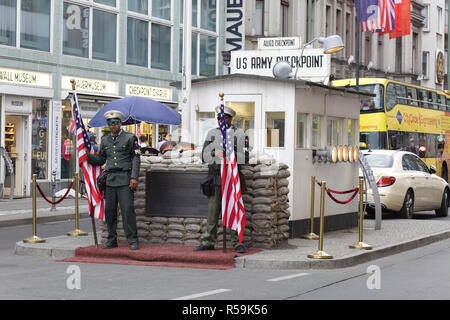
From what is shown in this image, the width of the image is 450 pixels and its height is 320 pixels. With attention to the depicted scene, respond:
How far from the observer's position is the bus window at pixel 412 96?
33.2 m

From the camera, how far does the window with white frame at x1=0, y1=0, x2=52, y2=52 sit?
2546 cm

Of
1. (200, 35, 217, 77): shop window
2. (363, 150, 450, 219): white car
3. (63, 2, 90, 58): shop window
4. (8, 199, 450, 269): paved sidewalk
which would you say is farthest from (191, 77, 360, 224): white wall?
(200, 35, 217, 77): shop window

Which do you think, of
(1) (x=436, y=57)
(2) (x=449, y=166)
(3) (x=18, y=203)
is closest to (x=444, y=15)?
(1) (x=436, y=57)

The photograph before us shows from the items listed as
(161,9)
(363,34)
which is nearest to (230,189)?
(161,9)

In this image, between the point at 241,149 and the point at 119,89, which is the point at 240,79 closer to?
the point at 241,149

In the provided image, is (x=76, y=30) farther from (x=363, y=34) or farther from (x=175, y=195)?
(x=363, y=34)

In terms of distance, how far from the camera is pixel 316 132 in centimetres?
1502

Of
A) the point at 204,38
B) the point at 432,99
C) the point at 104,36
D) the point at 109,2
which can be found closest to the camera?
the point at 104,36

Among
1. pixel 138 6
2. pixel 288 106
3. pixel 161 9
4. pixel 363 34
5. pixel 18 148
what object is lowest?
pixel 18 148

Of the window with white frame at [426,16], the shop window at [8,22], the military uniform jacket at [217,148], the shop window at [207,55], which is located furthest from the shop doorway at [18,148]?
the window with white frame at [426,16]

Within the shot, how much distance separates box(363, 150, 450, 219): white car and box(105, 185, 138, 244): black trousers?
27.7 feet

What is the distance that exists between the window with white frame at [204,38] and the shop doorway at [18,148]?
1001cm

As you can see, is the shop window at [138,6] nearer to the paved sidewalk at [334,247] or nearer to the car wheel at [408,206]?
the car wheel at [408,206]

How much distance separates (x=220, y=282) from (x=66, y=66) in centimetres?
1846
